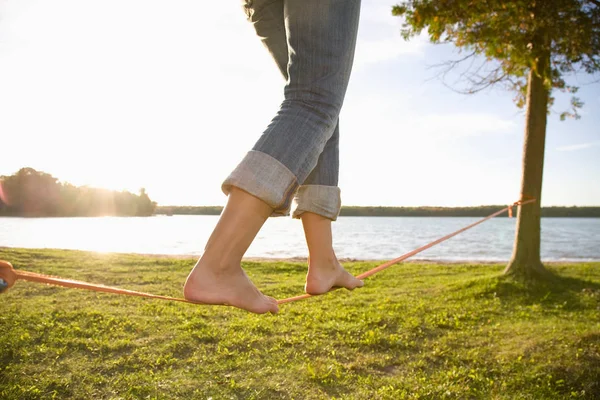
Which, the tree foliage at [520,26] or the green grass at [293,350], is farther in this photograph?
the tree foliage at [520,26]

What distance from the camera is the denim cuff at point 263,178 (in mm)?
1164

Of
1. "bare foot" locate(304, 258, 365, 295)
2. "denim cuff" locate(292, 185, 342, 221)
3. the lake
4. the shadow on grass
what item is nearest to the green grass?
the shadow on grass

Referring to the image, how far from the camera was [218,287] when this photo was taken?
1.29 metres

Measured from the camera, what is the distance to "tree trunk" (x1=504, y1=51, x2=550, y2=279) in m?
7.39

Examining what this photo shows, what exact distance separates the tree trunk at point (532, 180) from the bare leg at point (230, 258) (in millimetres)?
7137

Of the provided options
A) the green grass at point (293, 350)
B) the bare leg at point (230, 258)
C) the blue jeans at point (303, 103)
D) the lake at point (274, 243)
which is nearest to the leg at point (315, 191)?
the blue jeans at point (303, 103)

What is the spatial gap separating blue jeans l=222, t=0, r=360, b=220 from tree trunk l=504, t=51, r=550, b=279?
7.11 m

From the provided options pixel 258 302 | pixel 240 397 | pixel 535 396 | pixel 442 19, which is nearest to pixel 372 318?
pixel 535 396

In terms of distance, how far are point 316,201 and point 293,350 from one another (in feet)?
7.84

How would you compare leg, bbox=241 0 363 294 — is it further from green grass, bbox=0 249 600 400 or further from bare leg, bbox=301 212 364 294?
green grass, bbox=0 249 600 400

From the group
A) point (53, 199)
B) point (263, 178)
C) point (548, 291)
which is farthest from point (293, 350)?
point (53, 199)

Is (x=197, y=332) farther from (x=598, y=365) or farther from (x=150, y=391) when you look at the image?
(x=598, y=365)

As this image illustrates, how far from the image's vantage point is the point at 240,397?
9.13 feet

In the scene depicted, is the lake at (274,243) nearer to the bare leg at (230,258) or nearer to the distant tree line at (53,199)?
the distant tree line at (53,199)
